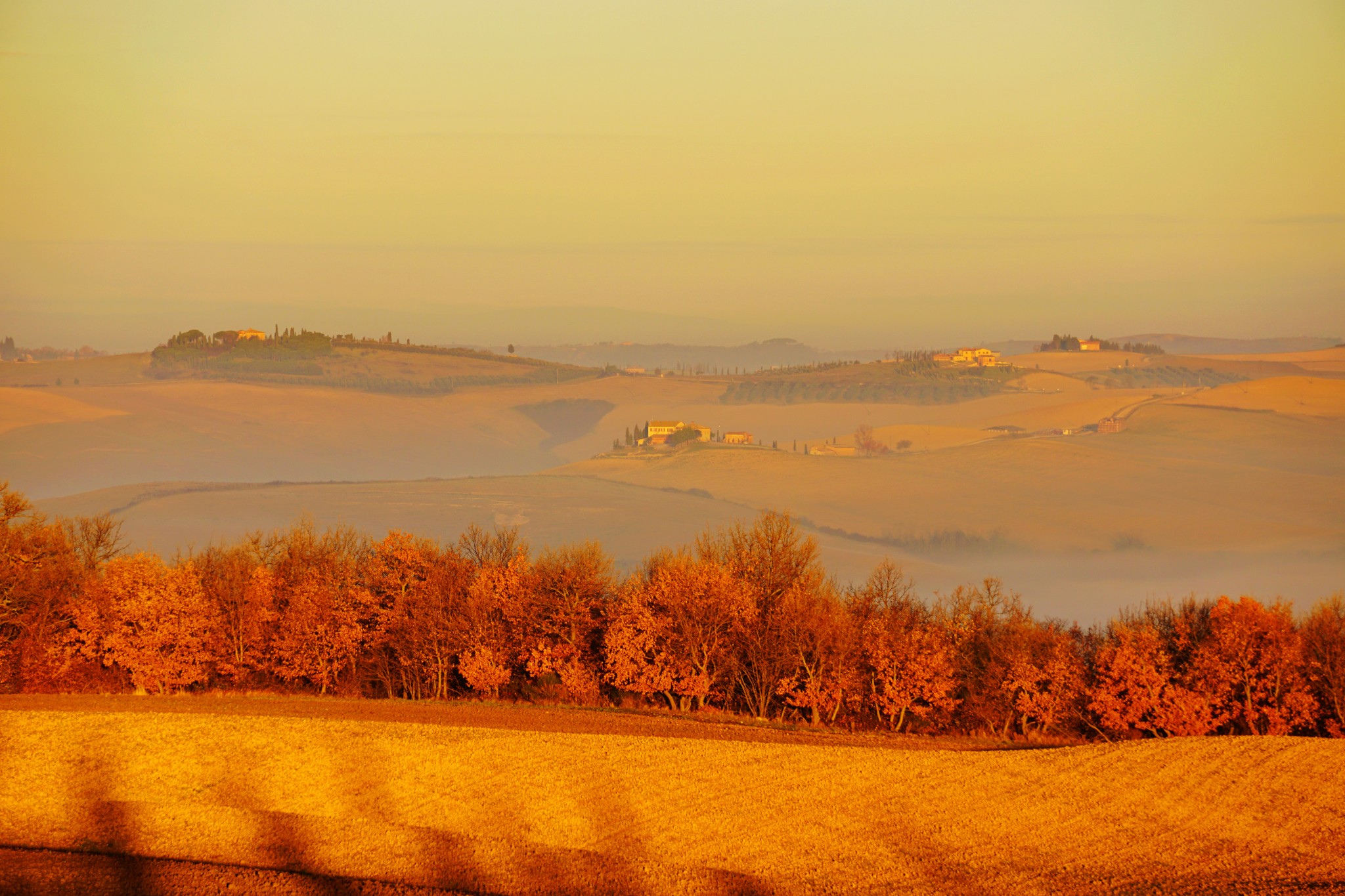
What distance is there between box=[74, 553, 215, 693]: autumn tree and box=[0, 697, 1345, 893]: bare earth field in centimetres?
1661

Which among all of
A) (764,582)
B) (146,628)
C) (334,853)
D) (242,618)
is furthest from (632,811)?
(242,618)

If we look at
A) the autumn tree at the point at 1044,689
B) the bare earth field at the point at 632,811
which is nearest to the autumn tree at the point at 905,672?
the autumn tree at the point at 1044,689

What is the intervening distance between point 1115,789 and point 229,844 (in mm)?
28565

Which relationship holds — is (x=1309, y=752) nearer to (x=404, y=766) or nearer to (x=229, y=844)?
(x=404, y=766)

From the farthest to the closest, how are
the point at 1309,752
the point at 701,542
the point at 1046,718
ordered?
the point at 701,542
the point at 1046,718
the point at 1309,752

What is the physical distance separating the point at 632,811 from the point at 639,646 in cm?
3151

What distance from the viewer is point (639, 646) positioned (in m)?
66.4

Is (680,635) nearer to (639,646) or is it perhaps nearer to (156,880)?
(639,646)

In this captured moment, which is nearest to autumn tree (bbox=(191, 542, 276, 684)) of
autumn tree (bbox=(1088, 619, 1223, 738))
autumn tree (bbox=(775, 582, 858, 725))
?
autumn tree (bbox=(775, 582, 858, 725))

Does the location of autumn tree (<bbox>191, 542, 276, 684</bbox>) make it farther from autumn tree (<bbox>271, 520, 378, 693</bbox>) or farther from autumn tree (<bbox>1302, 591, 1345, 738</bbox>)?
autumn tree (<bbox>1302, 591, 1345, 738</bbox>)

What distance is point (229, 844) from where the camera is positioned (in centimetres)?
3022

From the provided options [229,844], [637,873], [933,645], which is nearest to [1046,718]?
[933,645]

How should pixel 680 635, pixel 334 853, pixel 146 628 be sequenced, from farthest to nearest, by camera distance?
pixel 680 635 < pixel 146 628 < pixel 334 853

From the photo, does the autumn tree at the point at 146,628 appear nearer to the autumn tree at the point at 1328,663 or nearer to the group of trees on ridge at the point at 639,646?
the group of trees on ridge at the point at 639,646
